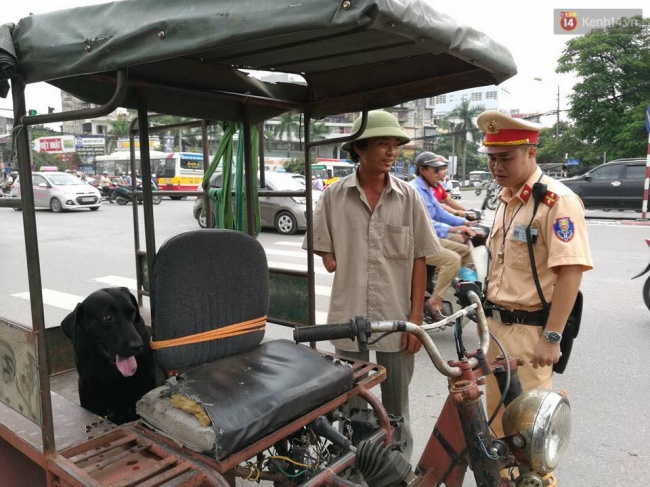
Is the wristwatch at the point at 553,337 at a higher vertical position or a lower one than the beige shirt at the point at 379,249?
lower

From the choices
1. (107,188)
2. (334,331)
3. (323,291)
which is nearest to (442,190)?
(323,291)

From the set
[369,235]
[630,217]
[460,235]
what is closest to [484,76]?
[369,235]

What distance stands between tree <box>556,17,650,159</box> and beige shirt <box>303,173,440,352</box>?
75.0 ft

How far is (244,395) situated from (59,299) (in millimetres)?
5689

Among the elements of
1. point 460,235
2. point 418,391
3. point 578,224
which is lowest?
point 418,391

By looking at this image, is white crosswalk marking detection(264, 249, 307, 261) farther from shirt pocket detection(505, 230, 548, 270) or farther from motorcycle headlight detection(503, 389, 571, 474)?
motorcycle headlight detection(503, 389, 571, 474)

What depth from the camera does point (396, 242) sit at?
2568 mm

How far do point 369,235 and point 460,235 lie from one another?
8.92ft

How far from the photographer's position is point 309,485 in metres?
1.65

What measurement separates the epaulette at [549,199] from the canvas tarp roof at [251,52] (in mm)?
517

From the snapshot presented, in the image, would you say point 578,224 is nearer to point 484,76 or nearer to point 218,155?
point 484,76

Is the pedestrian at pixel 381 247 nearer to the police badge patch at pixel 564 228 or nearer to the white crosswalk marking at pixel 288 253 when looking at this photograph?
the police badge patch at pixel 564 228

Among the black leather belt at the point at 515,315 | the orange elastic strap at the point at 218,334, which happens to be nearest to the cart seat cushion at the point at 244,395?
the orange elastic strap at the point at 218,334

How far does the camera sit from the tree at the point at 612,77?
72.5 ft
